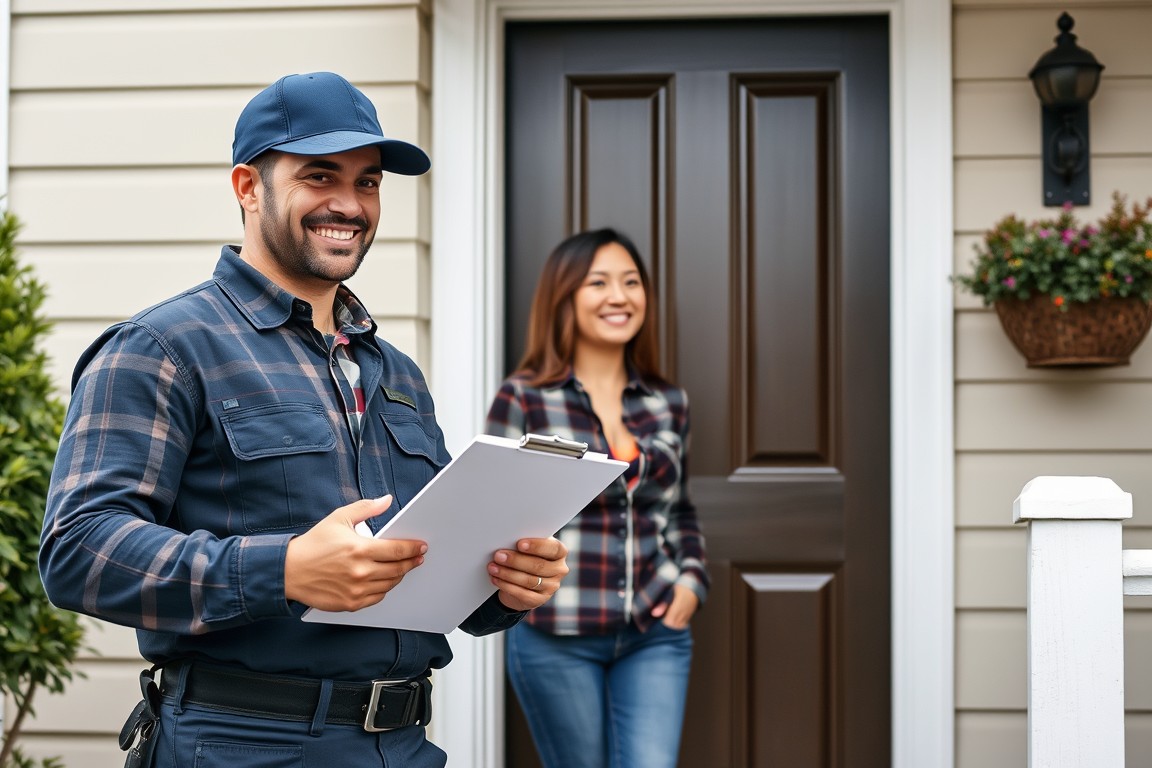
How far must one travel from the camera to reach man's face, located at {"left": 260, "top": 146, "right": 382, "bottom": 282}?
165 centimetres

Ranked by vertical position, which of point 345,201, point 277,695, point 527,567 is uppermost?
point 345,201

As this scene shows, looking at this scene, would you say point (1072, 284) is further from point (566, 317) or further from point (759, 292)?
point (566, 317)

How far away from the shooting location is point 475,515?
1508 mm

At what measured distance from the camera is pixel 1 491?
8.43 feet

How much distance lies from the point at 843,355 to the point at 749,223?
1.37ft

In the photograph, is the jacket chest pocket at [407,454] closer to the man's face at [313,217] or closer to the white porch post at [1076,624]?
the man's face at [313,217]

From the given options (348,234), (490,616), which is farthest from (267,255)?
(490,616)

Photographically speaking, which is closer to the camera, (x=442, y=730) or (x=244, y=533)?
(x=244, y=533)

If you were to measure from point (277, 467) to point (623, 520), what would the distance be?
1388 millimetres

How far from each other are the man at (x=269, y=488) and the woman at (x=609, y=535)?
1.00 meters

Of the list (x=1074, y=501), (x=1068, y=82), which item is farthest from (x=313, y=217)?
(x=1068, y=82)

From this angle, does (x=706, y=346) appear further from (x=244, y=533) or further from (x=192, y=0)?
(x=244, y=533)

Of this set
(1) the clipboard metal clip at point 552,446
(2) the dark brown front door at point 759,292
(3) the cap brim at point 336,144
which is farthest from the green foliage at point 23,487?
(1) the clipboard metal clip at point 552,446

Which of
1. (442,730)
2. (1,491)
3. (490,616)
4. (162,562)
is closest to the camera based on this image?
(162,562)
